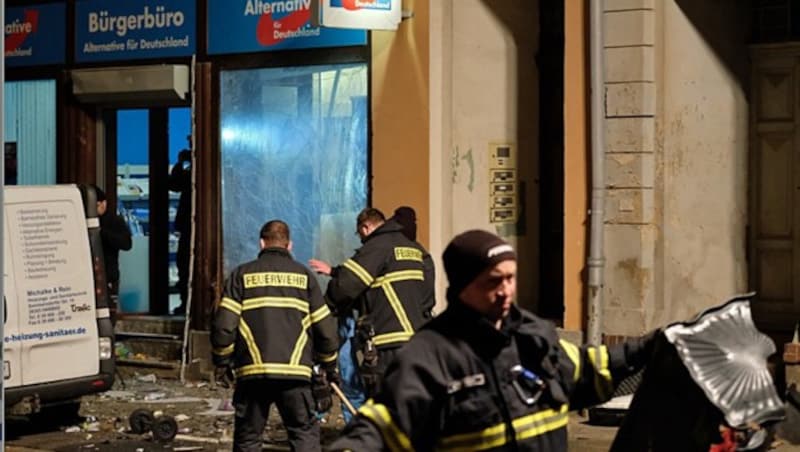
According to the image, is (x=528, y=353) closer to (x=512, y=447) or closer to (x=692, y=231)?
(x=512, y=447)

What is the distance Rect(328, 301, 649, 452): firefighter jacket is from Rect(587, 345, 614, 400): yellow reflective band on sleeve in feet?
0.71

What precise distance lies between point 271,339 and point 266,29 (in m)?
6.48

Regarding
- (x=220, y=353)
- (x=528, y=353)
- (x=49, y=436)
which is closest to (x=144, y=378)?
(x=49, y=436)

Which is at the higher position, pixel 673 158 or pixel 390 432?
pixel 673 158

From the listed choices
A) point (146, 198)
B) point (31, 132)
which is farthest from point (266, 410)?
point (31, 132)

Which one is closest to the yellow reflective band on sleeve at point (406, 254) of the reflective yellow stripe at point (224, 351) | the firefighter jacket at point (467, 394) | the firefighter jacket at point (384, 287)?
the firefighter jacket at point (384, 287)

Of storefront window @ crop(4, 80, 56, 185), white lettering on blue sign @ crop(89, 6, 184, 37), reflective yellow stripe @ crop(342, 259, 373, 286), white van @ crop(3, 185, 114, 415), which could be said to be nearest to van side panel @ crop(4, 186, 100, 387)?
white van @ crop(3, 185, 114, 415)

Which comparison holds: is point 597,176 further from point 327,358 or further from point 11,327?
point 11,327

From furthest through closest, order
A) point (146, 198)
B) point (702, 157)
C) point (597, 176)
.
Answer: point (146, 198)
point (702, 157)
point (597, 176)

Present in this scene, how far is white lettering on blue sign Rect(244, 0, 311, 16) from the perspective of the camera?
15.7 m

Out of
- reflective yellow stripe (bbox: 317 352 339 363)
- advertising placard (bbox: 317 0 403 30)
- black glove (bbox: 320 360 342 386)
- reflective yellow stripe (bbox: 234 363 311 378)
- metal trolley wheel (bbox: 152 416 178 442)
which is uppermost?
advertising placard (bbox: 317 0 403 30)

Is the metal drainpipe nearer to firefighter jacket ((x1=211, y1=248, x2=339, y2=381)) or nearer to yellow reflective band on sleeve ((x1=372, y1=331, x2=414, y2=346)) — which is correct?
yellow reflective band on sleeve ((x1=372, y1=331, x2=414, y2=346))

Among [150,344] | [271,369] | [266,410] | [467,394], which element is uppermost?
[467,394]

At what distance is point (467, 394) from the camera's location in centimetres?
514
